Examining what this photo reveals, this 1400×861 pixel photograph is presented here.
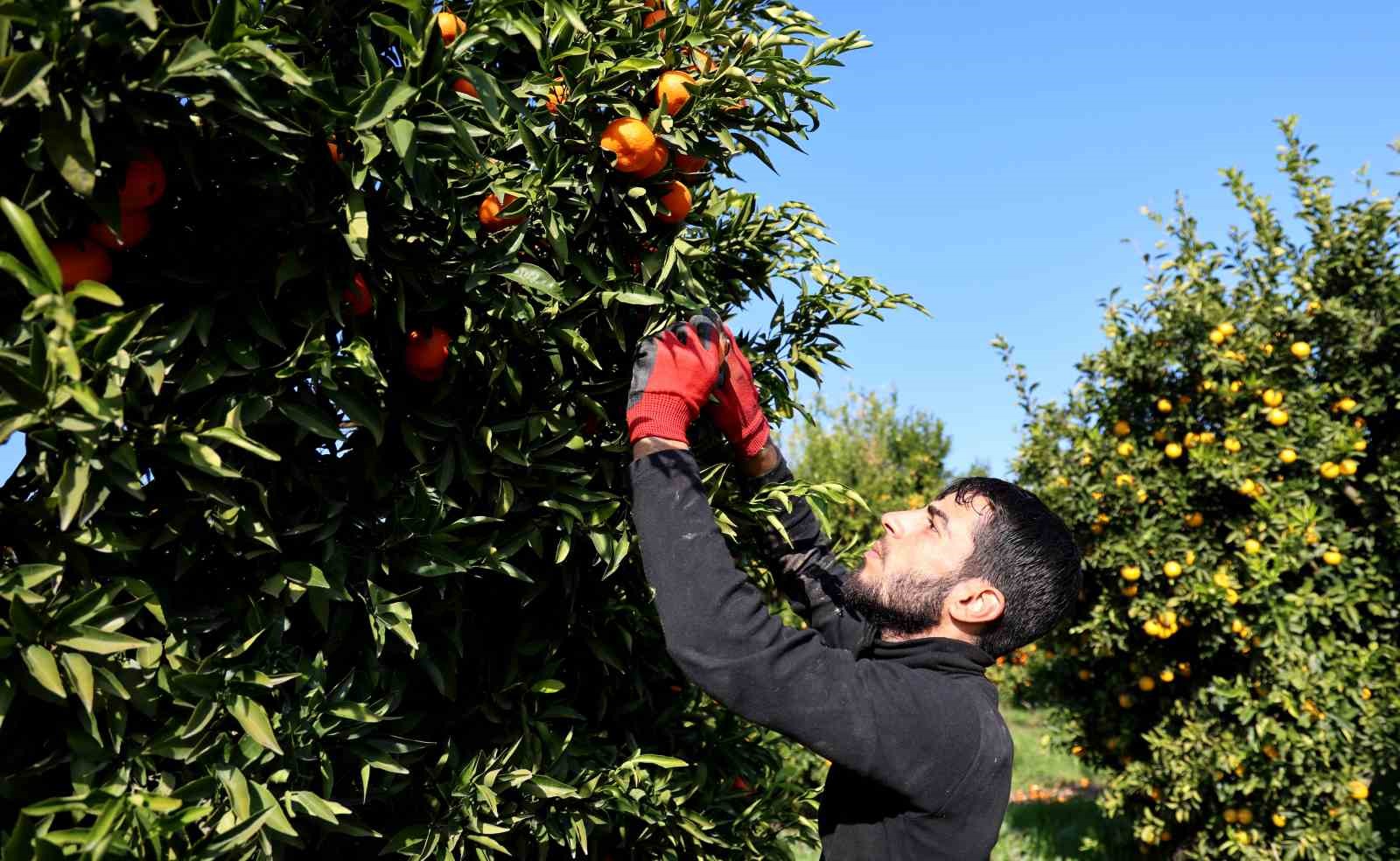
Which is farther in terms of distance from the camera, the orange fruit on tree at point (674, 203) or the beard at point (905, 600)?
the beard at point (905, 600)

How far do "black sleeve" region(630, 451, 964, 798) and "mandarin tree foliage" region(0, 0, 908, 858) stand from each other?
0.13m

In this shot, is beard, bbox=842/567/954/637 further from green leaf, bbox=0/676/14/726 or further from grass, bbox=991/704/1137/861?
grass, bbox=991/704/1137/861

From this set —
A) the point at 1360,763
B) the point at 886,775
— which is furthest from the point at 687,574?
the point at 1360,763

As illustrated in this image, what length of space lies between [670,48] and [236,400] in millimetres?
964

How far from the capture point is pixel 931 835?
1.92 m

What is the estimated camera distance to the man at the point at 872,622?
5.65 ft

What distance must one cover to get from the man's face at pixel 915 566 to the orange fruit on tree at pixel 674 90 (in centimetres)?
100

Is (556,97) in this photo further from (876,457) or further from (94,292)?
(876,457)

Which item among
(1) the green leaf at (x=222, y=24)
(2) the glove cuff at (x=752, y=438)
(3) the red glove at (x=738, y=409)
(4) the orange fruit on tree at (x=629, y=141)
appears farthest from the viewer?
(2) the glove cuff at (x=752, y=438)

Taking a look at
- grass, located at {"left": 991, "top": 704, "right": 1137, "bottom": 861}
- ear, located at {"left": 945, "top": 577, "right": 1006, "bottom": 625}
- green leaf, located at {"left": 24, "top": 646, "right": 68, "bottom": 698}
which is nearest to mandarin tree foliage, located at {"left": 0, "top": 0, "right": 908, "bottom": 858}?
green leaf, located at {"left": 24, "top": 646, "right": 68, "bottom": 698}

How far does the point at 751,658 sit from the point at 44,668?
105 centimetres

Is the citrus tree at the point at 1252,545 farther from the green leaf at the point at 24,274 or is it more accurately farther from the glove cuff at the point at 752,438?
the green leaf at the point at 24,274

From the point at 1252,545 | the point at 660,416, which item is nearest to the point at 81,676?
the point at 660,416

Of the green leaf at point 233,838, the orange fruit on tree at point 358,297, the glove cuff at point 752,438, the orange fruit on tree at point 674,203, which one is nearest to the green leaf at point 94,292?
the orange fruit on tree at point 358,297
